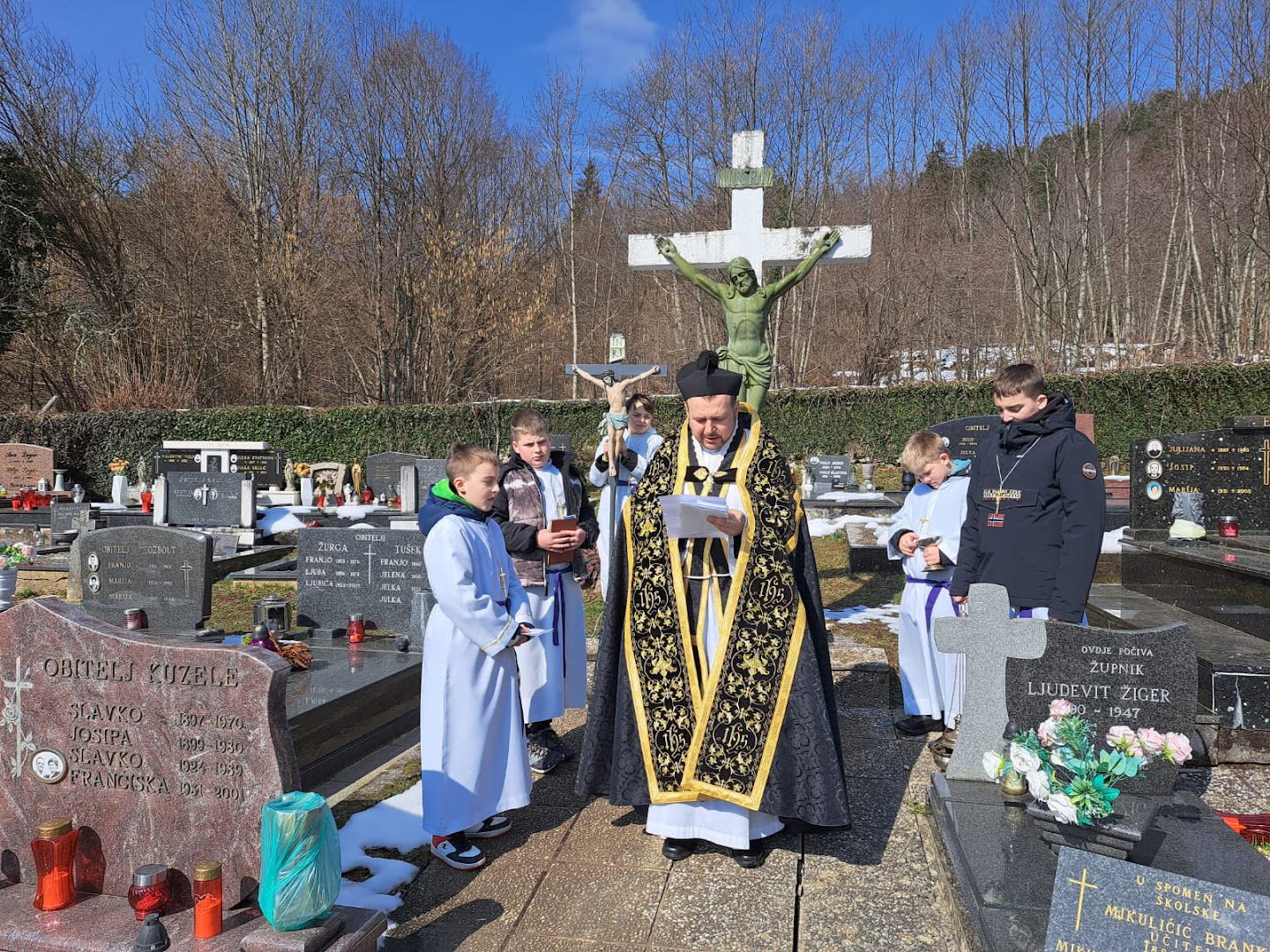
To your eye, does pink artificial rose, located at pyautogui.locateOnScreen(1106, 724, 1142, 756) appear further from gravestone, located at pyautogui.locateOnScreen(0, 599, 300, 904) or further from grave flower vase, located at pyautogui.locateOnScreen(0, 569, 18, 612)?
grave flower vase, located at pyautogui.locateOnScreen(0, 569, 18, 612)

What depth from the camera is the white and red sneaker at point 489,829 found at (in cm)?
377

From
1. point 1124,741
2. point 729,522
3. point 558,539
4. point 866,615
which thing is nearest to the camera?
point 1124,741

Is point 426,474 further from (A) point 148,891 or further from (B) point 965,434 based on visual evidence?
(A) point 148,891

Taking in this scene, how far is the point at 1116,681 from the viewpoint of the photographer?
3619 mm

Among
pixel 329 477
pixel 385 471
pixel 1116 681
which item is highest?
pixel 385 471

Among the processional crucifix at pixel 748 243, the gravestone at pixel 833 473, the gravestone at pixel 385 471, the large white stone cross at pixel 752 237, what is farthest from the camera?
the gravestone at pixel 385 471

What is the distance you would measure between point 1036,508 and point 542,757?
111 inches

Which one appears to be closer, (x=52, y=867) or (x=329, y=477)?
(x=52, y=867)

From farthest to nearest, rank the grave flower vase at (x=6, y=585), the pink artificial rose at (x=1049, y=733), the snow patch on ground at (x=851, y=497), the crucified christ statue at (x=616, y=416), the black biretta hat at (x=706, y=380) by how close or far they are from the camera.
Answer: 1. the snow patch on ground at (x=851, y=497)
2. the grave flower vase at (x=6, y=585)
3. the crucified christ statue at (x=616, y=416)
4. the black biretta hat at (x=706, y=380)
5. the pink artificial rose at (x=1049, y=733)

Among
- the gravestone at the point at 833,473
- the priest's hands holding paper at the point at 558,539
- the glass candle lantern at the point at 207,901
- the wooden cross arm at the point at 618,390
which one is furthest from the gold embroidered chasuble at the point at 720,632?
the gravestone at the point at 833,473

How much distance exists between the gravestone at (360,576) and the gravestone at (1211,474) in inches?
236

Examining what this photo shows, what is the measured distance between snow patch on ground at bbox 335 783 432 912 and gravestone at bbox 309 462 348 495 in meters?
12.6

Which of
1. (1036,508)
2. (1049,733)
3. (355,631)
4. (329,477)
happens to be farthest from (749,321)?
(329,477)

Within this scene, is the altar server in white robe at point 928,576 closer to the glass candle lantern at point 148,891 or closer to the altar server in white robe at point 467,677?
the altar server in white robe at point 467,677
